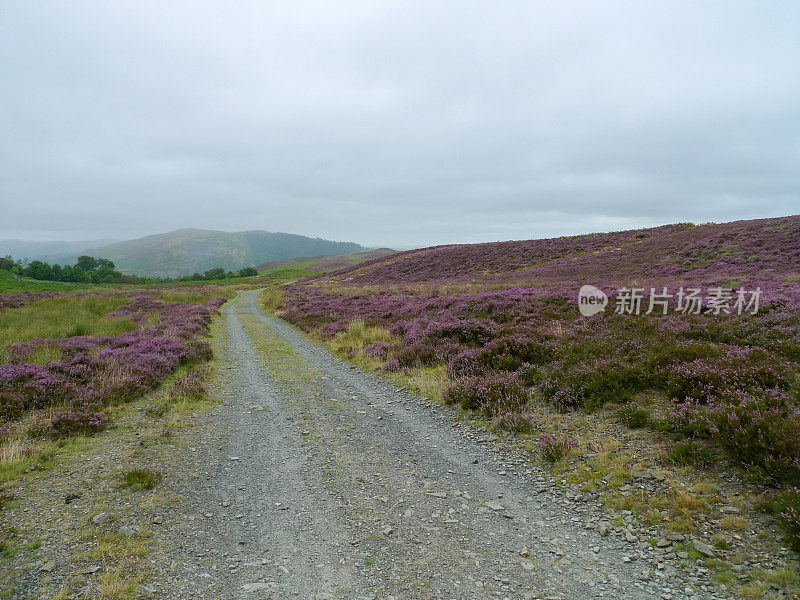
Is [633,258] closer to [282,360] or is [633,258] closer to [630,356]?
[630,356]

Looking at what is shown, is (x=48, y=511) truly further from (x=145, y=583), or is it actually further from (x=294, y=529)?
Result: (x=294, y=529)

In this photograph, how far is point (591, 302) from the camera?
16.4 metres

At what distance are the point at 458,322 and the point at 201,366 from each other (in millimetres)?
10116

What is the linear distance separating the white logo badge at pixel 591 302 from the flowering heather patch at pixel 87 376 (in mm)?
14524

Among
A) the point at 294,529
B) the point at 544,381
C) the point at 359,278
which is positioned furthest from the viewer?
the point at 359,278

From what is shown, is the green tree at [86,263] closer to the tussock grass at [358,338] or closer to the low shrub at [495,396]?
the tussock grass at [358,338]

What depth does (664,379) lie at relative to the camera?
824cm

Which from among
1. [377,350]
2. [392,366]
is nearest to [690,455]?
[392,366]

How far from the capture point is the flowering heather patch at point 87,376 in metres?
8.62

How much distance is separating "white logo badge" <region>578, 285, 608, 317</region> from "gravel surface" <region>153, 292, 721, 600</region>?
30.2 ft

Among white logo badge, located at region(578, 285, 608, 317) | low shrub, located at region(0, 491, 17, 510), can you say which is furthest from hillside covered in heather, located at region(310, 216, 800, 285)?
low shrub, located at region(0, 491, 17, 510)

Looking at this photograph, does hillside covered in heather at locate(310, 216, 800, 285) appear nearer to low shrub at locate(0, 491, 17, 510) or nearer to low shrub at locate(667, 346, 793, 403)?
low shrub at locate(667, 346, 793, 403)

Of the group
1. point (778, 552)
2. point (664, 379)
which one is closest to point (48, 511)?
Answer: point (778, 552)

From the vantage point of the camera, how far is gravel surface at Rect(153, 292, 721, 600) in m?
4.20
